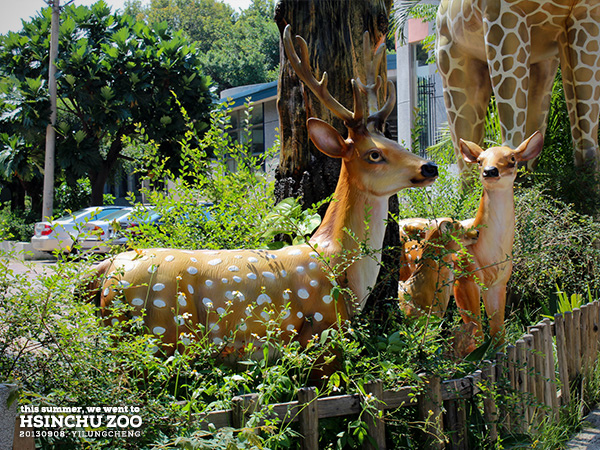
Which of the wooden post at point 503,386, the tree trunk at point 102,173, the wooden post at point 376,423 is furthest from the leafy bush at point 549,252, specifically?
the tree trunk at point 102,173

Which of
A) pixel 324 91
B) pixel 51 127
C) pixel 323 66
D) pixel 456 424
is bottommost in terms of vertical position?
pixel 456 424

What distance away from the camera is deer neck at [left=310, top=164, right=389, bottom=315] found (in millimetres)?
3389

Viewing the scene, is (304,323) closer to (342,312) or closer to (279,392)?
(342,312)

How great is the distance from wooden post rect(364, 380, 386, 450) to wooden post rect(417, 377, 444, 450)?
0.88ft

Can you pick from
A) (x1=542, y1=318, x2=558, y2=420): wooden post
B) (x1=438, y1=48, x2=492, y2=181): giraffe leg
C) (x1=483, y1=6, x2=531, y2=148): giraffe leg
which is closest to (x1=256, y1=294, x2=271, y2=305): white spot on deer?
(x1=542, y1=318, x2=558, y2=420): wooden post

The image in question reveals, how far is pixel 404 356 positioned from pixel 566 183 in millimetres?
4520

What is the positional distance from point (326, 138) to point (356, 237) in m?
0.61

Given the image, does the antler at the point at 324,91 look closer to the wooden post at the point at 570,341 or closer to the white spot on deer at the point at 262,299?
the white spot on deer at the point at 262,299

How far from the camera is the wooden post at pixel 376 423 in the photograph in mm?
2904

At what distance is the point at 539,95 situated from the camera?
296 inches

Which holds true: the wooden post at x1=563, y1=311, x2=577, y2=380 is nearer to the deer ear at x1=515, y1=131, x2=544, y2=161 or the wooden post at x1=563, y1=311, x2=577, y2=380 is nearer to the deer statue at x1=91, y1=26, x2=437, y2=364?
the deer ear at x1=515, y1=131, x2=544, y2=161

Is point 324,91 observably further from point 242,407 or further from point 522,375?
point 522,375

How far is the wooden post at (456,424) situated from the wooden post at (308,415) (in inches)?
35.8

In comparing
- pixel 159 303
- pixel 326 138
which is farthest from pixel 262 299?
pixel 326 138
